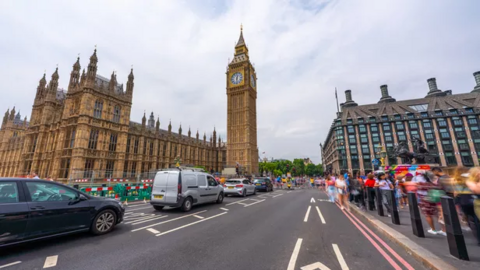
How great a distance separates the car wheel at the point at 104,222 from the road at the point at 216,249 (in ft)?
0.69

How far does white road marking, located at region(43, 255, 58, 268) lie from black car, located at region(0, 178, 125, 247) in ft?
2.91

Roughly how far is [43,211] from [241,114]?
2472 inches

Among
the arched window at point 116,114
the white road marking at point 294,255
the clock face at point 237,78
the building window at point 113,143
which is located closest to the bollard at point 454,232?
the white road marking at point 294,255

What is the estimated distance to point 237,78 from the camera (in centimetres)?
6844

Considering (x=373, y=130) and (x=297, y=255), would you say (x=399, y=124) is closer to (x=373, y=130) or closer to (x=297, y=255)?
(x=373, y=130)

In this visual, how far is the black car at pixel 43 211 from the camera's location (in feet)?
13.3

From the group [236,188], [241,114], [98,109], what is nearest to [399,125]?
[241,114]

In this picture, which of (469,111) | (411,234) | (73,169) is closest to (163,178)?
(411,234)

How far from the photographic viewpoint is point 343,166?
61.2m

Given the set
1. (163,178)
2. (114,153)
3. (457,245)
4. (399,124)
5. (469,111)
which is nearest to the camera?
(457,245)

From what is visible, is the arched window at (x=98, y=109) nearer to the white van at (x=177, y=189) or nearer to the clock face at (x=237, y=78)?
the white van at (x=177, y=189)

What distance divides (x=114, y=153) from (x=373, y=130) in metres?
73.2

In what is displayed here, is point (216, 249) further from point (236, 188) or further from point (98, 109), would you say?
point (98, 109)

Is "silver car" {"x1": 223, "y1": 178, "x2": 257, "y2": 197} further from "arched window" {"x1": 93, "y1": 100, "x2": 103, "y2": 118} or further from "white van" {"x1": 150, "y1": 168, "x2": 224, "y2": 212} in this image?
"arched window" {"x1": 93, "y1": 100, "x2": 103, "y2": 118}
